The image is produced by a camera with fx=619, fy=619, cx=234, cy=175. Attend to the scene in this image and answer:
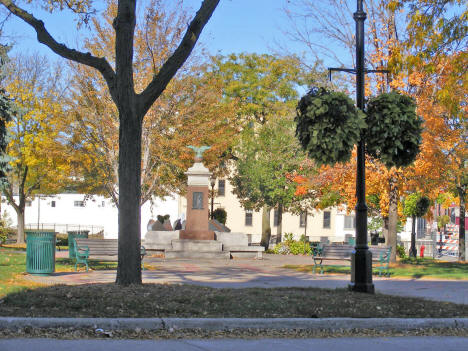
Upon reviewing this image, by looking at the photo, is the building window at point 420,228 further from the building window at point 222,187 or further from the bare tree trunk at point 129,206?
the bare tree trunk at point 129,206

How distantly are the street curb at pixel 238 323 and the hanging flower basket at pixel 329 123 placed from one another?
3.31 metres

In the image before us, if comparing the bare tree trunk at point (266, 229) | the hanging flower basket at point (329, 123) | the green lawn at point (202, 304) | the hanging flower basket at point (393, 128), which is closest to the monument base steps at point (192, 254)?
the green lawn at point (202, 304)

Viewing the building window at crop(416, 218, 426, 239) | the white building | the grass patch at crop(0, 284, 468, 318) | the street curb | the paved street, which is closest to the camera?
the paved street

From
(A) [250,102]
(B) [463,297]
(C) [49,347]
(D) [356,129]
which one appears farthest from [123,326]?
(A) [250,102]

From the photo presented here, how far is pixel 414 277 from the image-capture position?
1922 cm

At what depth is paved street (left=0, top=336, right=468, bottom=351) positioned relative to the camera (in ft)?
24.3

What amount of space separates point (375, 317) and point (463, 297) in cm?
489

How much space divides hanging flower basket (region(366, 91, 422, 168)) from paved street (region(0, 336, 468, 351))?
4175mm

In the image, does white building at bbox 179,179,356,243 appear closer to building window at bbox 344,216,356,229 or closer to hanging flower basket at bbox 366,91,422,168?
building window at bbox 344,216,356,229

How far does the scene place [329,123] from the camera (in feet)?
36.0

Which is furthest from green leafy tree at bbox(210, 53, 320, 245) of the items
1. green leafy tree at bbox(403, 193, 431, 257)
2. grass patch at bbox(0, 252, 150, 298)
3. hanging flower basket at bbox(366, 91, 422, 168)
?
hanging flower basket at bbox(366, 91, 422, 168)

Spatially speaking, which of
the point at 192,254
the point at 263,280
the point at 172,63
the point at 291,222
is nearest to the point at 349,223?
the point at 291,222

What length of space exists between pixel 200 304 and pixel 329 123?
3908mm

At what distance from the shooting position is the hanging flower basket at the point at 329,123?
10930 millimetres
